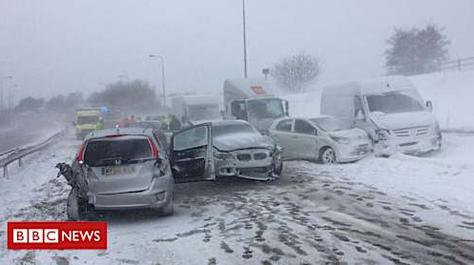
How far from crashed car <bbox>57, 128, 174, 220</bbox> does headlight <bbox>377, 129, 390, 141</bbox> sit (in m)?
8.53

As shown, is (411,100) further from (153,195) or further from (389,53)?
(389,53)

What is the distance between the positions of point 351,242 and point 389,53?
209 feet

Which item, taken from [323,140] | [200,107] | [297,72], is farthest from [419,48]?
[323,140]

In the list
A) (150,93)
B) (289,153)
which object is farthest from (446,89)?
(150,93)

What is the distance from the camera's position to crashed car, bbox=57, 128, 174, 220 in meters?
8.31

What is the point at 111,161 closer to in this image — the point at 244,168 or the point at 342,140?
the point at 244,168

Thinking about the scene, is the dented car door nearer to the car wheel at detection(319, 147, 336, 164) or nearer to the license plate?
the license plate

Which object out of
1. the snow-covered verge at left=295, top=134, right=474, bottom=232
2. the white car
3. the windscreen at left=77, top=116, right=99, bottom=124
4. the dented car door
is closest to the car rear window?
the dented car door

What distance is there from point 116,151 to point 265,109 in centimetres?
1518

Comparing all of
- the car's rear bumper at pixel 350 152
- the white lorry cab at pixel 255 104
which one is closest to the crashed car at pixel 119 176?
the car's rear bumper at pixel 350 152

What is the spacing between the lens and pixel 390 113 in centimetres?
1639

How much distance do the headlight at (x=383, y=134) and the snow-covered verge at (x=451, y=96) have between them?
24.9 ft

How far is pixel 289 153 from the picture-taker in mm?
16594

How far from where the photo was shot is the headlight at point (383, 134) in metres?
15.3
